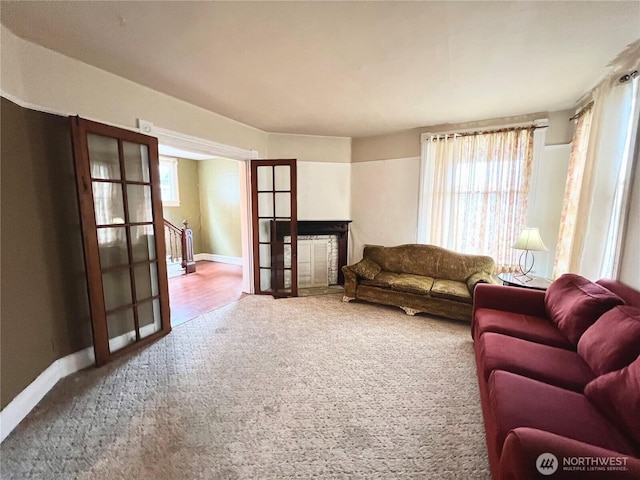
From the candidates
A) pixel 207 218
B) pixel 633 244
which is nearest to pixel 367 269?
pixel 633 244

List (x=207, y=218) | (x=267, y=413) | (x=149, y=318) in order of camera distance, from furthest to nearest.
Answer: (x=207, y=218)
(x=149, y=318)
(x=267, y=413)

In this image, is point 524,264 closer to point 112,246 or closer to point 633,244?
point 633,244

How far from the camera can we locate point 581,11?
1.60 m

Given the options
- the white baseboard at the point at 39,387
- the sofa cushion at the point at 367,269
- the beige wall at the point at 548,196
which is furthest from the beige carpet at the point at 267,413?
the beige wall at the point at 548,196

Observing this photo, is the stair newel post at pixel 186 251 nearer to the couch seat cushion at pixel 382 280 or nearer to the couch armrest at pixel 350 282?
the couch armrest at pixel 350 282

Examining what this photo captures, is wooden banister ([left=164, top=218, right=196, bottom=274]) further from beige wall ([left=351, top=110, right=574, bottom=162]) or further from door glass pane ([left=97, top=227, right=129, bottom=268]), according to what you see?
beige wall ([left=351, top=110, right=574, bottom=162])

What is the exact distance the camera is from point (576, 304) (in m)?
1.89

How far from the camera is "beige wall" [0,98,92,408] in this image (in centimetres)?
179

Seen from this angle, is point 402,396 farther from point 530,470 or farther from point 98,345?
point 98,345

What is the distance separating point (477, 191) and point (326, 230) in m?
2.24

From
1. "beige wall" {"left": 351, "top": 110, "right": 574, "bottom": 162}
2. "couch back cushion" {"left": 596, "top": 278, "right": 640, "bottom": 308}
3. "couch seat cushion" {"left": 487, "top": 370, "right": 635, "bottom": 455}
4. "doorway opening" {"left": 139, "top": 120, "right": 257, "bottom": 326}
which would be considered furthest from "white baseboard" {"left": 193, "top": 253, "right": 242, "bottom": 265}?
"couch back cushion" {"left": 596, "top": 278, "right": 640, "bottom": 308}

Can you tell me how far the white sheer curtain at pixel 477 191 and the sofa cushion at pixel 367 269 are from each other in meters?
0.86

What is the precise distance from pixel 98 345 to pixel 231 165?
481 cm

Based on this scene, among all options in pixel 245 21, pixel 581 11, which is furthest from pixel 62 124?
pixel 581 11
